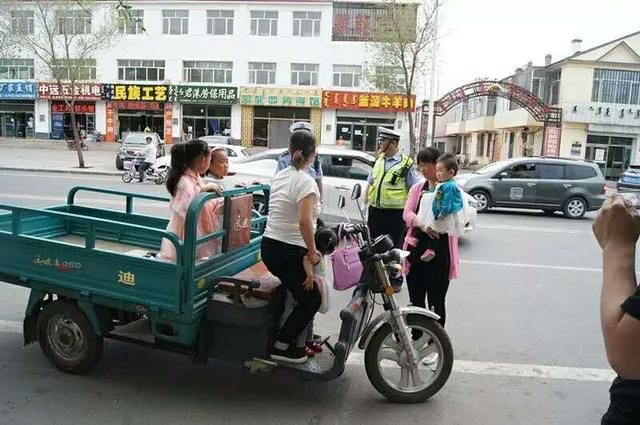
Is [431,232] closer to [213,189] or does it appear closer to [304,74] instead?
[213,189]

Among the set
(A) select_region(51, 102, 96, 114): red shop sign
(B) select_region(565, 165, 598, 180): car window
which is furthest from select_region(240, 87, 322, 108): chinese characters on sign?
(B) select_region(565, 165, 598, 180): car window

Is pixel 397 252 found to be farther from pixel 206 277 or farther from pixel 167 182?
pixel 167 182

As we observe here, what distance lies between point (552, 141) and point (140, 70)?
2488 centimetres

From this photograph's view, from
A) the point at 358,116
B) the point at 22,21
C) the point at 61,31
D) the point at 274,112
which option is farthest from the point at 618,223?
the point at 274,112

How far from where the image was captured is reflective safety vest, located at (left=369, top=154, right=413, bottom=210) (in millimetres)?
5496

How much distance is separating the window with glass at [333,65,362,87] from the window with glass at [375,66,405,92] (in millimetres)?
5972

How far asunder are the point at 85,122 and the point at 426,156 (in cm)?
3639

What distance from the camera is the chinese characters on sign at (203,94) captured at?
3397 centimetres

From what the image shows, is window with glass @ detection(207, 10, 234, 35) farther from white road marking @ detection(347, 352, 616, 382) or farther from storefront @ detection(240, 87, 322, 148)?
white road marking @ detection(347, 352, 616, 382)

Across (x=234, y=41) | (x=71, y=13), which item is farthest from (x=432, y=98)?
(x=71, y=13)

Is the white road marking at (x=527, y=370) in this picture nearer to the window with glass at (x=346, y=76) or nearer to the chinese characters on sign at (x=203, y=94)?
the window with glass at (x=346, y=76)

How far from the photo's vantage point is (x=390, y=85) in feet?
89.2

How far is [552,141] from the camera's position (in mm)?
30219

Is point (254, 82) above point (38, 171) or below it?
above
